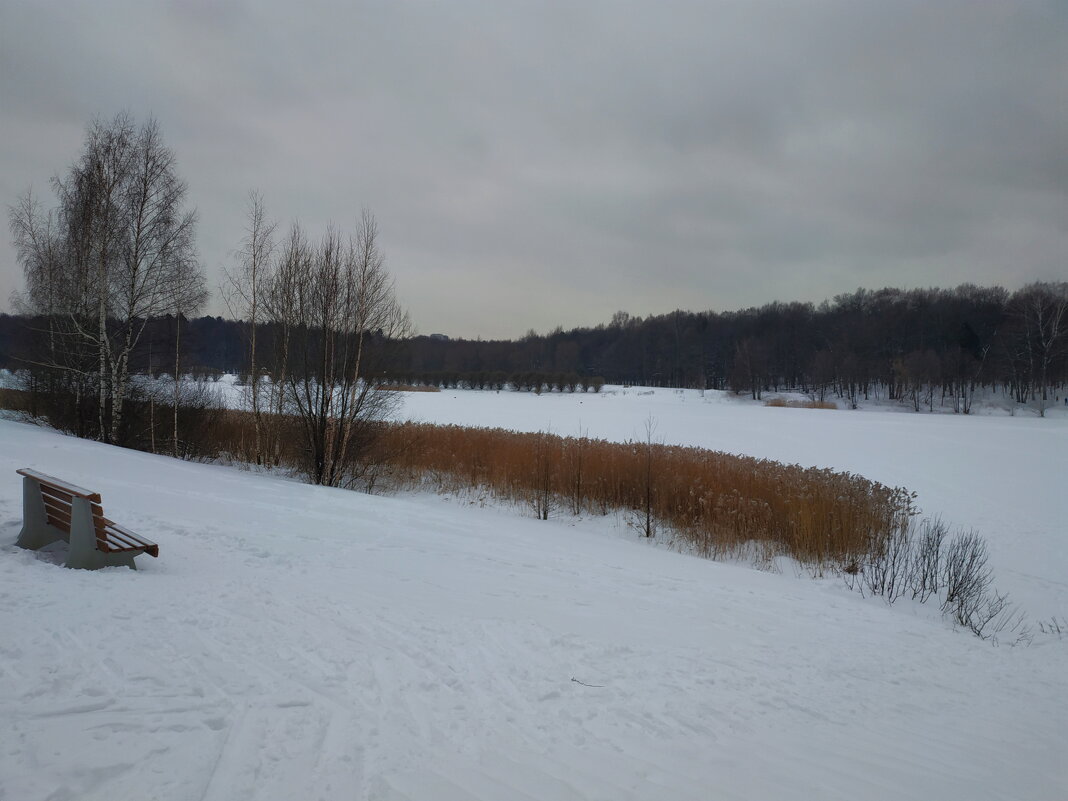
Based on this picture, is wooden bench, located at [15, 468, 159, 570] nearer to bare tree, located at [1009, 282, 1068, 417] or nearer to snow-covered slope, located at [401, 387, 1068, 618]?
snow-covered slope, located at [401, 387, 1068, 618]

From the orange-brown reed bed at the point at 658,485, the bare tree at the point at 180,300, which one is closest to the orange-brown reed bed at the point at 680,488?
the orange-brown reed bed at the point at 658,485

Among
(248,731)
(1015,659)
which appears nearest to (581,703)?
(248,731)

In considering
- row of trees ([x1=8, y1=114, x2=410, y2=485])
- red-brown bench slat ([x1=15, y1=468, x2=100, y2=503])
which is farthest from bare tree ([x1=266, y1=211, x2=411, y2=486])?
red-brown bench slat ([x1=15, y1=468, x2=100, y2=503])

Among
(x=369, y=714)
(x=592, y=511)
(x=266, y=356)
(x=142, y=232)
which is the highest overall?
(x=142, y=232)

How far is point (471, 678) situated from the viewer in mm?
3629

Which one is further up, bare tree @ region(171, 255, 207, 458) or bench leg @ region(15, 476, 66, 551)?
bare tree @ region(171, 255, 207, 458)

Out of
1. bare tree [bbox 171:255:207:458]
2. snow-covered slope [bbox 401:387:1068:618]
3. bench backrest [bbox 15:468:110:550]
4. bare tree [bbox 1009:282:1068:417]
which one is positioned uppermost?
bare tree [bbox 1009:282:1068:417]

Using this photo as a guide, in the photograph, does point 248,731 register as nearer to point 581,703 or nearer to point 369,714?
point 369,714

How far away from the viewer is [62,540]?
569cm

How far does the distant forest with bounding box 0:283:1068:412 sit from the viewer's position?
67.9ft

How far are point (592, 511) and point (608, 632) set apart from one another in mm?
8213

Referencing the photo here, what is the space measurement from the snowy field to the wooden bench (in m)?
0.18

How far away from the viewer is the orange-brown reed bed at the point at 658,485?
9727 millimetres

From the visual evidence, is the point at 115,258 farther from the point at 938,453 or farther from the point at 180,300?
the point at 938,453
